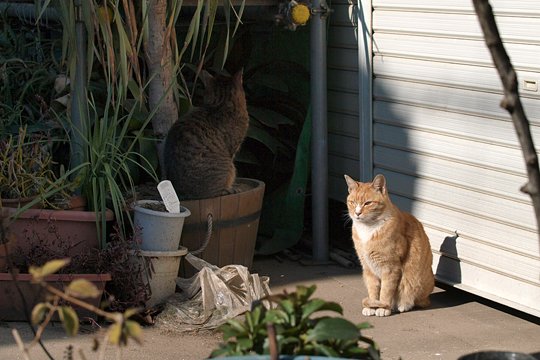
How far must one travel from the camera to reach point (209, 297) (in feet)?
13.9

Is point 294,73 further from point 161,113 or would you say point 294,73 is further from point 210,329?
→ point 210,329

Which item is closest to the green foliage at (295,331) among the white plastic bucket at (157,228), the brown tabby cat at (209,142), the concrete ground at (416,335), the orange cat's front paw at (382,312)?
the concrete ground at (416,335)

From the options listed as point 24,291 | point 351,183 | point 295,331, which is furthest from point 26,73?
point 295,331

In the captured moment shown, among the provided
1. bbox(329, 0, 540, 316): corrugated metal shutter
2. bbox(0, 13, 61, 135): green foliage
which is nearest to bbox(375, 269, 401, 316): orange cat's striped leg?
bbox(329, 0, 540, 316): corrugated metal shutter

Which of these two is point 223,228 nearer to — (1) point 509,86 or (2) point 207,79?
(2) point 207,79

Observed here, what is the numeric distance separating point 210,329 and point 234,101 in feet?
4.68

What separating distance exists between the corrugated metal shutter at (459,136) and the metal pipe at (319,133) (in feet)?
1.06

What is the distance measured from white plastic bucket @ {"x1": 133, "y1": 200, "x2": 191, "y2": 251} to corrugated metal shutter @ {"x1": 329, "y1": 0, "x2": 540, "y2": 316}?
1270 millimetres

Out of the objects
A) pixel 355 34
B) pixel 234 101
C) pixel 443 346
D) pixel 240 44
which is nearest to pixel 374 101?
pixel 355 34

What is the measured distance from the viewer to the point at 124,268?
164 inches

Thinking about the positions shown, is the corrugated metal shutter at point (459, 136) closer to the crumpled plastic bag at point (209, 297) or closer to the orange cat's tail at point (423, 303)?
the orange cat's tail at point (423, 303)

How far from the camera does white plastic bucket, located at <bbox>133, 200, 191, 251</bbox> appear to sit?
4238mm

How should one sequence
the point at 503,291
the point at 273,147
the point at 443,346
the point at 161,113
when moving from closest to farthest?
1. the point at 443,346
2. the point at 503,291
3. the point at 161,113
4. the point at 273,147

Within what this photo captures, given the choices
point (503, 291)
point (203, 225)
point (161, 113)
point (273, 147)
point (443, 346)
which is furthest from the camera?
point (273, 147)
